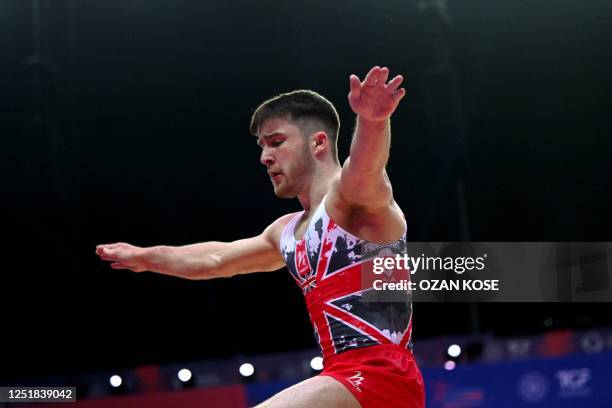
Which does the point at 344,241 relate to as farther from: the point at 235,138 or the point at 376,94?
the point at 235,138

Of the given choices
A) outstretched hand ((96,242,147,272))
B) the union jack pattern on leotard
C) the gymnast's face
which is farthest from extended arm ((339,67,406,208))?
outstretched hand ((96,242,147,272))

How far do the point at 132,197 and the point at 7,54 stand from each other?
1.60 m

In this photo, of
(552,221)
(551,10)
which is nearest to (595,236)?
(552,221)

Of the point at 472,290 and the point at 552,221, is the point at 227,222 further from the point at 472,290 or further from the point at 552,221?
the point at 552,221

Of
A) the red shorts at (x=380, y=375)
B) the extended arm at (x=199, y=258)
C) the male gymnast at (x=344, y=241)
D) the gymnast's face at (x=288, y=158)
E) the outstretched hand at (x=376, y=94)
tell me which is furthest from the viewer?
the extended arm at (x=199, y=258)

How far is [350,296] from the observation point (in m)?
2.53

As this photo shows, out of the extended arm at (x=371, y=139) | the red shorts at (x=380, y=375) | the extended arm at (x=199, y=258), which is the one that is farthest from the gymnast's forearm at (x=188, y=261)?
the extended arm at (x=371, y=139)

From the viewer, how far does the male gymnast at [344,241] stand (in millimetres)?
2221

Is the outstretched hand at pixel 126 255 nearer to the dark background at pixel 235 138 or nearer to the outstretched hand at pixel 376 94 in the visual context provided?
the outstretched hand at pixel 376 94

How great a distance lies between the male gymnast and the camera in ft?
7.29

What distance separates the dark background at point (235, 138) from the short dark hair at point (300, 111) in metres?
3.76

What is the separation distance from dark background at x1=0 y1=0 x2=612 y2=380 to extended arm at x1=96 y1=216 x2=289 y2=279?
10.7 ft

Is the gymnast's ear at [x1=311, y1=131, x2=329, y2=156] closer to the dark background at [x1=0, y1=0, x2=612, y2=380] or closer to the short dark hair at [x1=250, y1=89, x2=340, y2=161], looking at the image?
the short dark hair at [x1=250, y1=89, x2=340, y2=161]

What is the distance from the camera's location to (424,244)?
6.54 meters
